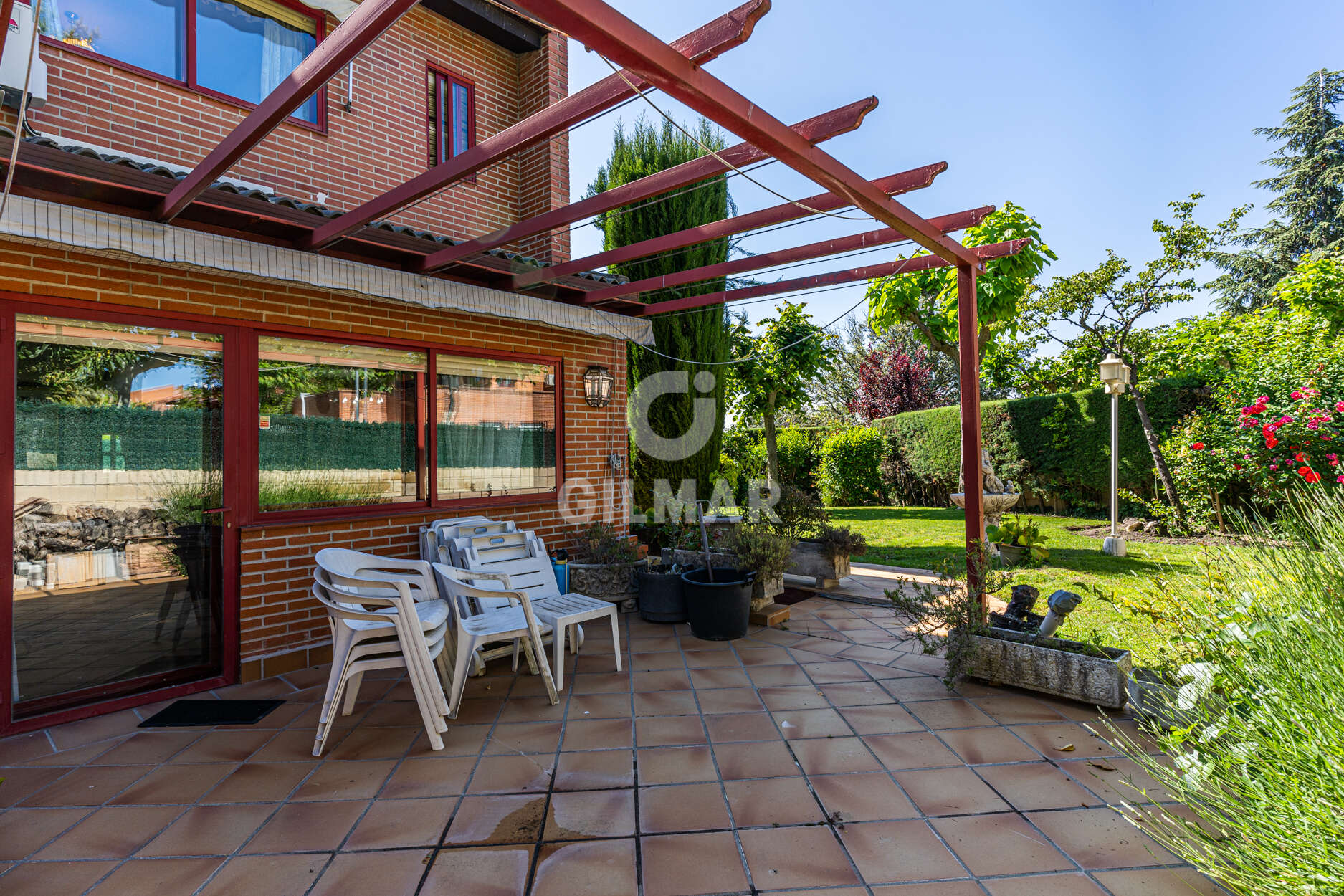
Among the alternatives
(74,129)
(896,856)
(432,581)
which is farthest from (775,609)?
(74,129)

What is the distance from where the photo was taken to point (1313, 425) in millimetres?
7453

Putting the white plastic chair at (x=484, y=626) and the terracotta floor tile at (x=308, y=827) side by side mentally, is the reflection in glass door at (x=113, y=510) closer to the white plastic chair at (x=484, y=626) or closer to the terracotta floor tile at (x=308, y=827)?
the white plastic chair at (x=484, y=626)

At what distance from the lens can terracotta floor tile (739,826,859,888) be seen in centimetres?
215

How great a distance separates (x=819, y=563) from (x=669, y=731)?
3.58 meters

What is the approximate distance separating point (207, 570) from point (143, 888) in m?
2.39

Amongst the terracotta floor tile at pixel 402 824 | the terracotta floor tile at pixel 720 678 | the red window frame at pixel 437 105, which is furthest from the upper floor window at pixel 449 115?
the terracotta floor tile at pixel 402 824

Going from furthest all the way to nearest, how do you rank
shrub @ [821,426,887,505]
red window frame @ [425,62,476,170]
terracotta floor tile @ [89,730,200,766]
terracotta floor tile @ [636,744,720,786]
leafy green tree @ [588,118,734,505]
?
shrub @ [821,426,887,505]
leafy green tree @ [588,118,734,505]
red window frame @ [425,62,476,170]
terracotta floor tile @ [89,730,200,766]
terracotta floor tile @ [636,744,720,786]

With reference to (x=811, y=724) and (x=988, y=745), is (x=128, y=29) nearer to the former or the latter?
(x=811, y=724)

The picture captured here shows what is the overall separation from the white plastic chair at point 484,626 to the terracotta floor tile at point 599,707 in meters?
0.14

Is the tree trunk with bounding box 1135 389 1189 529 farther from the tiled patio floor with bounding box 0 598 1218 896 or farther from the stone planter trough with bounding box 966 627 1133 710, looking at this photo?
the tiled patio floor with bounding box 0 598 1218 896

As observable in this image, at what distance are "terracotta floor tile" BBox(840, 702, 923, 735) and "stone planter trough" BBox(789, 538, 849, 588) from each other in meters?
2.88

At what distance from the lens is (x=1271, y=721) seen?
1782mm

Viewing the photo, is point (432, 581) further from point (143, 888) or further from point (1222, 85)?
point (1222, 85)

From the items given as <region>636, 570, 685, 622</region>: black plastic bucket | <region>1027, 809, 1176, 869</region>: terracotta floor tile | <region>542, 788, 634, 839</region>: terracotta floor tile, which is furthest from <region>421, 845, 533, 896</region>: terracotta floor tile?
<region>636, 570, 685, 622</region>: black plastic bucket
